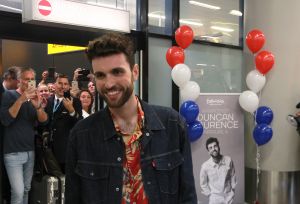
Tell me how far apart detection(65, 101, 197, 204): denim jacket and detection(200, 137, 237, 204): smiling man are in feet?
8.69

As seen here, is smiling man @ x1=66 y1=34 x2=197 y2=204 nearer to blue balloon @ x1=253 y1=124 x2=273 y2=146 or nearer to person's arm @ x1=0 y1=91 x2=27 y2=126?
person's arm @ x1=0 y1=91 x2=27 y2=126

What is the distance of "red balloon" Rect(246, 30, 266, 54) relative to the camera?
4.08m

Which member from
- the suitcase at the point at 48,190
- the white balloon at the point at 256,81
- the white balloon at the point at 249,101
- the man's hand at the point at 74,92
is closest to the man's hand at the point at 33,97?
the man's hand at the point at 74,92

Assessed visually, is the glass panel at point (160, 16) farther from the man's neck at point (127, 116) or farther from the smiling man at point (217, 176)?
the man's neck at point (127, 116)

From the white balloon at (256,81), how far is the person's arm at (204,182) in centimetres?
109

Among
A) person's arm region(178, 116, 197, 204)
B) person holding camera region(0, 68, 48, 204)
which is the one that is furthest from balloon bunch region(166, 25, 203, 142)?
person's arm region(178, 116, 197, 204)

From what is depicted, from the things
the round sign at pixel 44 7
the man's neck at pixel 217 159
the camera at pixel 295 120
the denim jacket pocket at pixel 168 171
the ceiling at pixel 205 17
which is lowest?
the man's neck at pixel 217 159

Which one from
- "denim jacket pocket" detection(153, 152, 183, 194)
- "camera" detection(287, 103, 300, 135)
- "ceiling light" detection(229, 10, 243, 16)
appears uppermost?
"ceiling light" detection(229, 10, 243, 16)

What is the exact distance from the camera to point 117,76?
4.18ft

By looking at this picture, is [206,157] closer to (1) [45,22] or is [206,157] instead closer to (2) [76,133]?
(1) [45,22]

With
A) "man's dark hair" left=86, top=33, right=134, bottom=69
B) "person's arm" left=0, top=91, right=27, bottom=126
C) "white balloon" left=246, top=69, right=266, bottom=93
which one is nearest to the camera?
"man's dark hair" left=86, top=33, right=134, bottom=69

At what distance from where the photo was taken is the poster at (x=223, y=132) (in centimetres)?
400

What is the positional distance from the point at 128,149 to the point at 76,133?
206 mm

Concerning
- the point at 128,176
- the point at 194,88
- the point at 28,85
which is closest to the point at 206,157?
the point at 194,88
